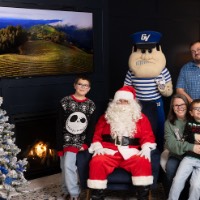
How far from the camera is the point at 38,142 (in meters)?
3.88

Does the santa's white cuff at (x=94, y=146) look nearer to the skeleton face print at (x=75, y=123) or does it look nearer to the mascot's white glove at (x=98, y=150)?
the mascot's white glove at (x=98, y=150)

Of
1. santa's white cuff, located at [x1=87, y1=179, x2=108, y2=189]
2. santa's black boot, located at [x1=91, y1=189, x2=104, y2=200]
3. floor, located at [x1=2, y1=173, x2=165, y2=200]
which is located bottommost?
floor, located at [x1=2, y1=173, x2=165, y2=200]

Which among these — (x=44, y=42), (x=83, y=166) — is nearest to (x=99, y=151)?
(x=83, y=166)

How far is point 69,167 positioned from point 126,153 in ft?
1.66

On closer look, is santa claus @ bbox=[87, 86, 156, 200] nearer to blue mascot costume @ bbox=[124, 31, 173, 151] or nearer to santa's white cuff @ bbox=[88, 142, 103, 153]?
santa's white cuff @ bbox=[88, 142, 103, 153]

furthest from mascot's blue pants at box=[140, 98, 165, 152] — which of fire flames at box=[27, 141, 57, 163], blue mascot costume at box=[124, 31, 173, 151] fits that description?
fire flames at box=[27, 141, 57, 163]

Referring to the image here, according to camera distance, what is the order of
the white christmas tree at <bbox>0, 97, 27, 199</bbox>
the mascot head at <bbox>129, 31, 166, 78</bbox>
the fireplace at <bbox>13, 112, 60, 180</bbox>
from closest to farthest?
the white christmas tree at <bbox>0, 97, 27, 199</bbox> → the mascot head at <bbox>129, 31, 166, 78</bbox> → the fireplace at <bbox>13, 112, 60, 180</bbox>

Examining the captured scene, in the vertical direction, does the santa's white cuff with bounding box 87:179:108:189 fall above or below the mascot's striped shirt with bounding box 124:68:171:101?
below

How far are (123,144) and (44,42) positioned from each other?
1.39 metres

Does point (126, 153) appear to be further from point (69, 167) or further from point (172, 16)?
point (172, 16)

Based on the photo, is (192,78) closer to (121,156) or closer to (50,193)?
(121,156)

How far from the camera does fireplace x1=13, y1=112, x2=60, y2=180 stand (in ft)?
12.2

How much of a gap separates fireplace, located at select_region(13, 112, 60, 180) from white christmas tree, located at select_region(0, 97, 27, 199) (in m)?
0.85

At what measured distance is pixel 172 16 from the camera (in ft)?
16.3
